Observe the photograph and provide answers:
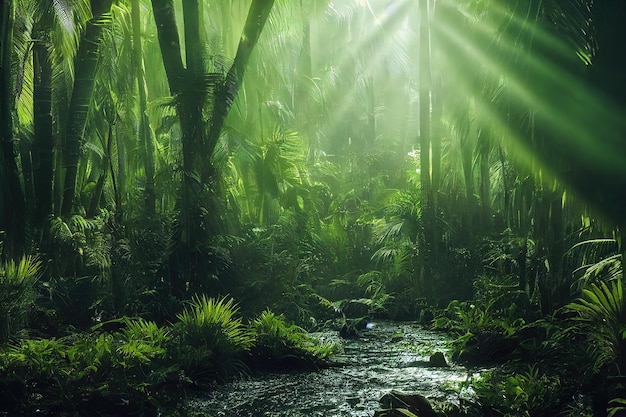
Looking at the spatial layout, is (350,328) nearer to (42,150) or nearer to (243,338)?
(243,338)

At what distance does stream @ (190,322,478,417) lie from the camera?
812 centimetres

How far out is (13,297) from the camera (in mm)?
9195

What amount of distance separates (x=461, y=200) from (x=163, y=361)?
1356 centimetres

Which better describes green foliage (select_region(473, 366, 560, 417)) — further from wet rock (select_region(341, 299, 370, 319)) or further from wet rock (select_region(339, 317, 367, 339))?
wet rock (select_region(341, 299, 370, 319))

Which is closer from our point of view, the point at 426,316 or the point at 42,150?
the point at 42,150

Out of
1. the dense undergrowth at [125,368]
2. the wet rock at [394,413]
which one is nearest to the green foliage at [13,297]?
the dense undergrowth at [125,368]

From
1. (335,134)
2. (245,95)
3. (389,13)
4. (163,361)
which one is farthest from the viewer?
(335,134)

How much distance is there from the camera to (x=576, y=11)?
24.4 ft

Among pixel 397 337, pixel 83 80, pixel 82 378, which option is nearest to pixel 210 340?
pixel 82 378

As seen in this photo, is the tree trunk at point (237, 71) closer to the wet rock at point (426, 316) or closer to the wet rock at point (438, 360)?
the wet rock at point (438, 360)

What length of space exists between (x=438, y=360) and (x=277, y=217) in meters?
9.00

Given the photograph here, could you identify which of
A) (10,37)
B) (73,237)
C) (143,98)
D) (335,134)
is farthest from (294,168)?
(335,134)

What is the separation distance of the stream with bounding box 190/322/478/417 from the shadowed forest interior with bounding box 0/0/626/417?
1.18 feet

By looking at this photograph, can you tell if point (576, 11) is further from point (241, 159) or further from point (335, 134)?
point (335, 134)
